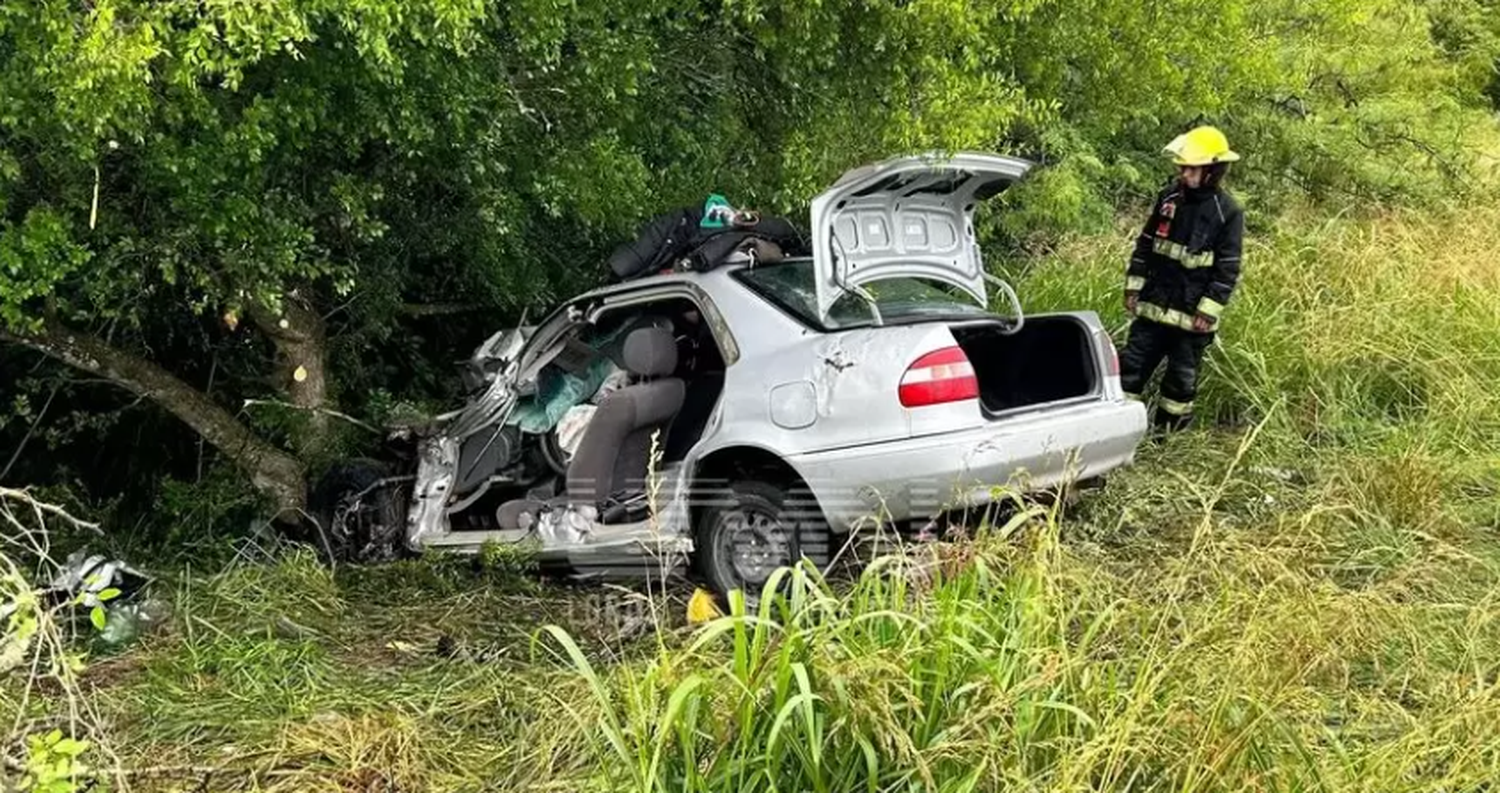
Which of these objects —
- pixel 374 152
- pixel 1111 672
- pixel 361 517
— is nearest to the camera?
pixel 1111 672

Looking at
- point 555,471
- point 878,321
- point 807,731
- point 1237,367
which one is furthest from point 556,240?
point 807,731

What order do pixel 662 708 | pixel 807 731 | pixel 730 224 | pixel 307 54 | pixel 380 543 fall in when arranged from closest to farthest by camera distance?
pixel 807 731
pixel 662 708
pixel 307 54
pixel 730 224
pixel 380 543

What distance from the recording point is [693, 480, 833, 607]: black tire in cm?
428

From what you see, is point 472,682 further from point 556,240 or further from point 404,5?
point 556,240

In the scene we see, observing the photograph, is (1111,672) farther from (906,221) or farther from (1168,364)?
(1168,364)

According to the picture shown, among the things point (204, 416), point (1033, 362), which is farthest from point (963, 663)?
point (204, 416)

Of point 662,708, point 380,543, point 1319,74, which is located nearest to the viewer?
point 662,708

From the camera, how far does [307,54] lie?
4234 mm

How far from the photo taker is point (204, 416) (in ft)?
18.9

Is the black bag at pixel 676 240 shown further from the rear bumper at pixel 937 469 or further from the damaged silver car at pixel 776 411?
the rear bumper at pixel 937 469

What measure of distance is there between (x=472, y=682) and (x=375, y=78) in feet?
7.48

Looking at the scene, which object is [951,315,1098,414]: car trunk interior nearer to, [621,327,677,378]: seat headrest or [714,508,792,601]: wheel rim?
[714,508,792,601]: wheel rim

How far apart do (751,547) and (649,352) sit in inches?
37.6

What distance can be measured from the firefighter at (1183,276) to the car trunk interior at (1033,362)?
1.36 meters
